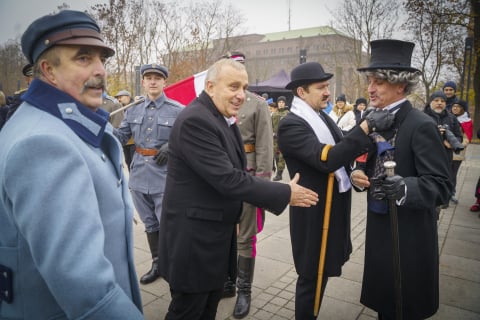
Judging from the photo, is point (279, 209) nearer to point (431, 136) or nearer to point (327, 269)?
point (327, 269)

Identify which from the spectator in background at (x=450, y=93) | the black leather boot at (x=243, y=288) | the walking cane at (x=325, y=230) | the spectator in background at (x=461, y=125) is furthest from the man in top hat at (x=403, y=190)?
the spectator in background at (x=450, y=93)

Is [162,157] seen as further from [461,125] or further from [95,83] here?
[461,125]

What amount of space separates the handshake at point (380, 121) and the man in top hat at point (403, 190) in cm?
9

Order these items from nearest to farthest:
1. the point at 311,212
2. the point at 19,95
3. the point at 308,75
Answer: the point at 19,95 → the point at 311,212 → the point at 308,75

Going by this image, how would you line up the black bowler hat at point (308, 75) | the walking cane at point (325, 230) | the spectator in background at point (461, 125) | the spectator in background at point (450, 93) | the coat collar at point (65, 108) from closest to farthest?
the coat collar at point (65, 108)
the walking cane at point (325, 230)
the black bowler hat at point (308, 75)
the spectator in background at point (461, 125)
the spectator in background at point (450, 93)

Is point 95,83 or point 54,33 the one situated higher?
point 54,33

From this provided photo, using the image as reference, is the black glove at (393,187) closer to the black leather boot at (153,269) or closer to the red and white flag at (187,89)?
the black leather boot at (153,269)

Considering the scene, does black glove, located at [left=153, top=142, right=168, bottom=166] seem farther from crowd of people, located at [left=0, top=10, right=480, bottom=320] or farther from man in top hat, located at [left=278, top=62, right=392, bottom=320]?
man in top hat, located at [left=278, top=62, right=392, bottom=320]

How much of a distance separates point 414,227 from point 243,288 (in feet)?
6.03

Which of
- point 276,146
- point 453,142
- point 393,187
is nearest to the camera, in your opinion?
point 393,187

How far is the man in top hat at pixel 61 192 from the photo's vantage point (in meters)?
1.17

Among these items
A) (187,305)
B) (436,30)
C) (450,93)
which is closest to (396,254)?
(187,305)

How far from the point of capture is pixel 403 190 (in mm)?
2209

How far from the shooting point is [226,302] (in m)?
3.68
